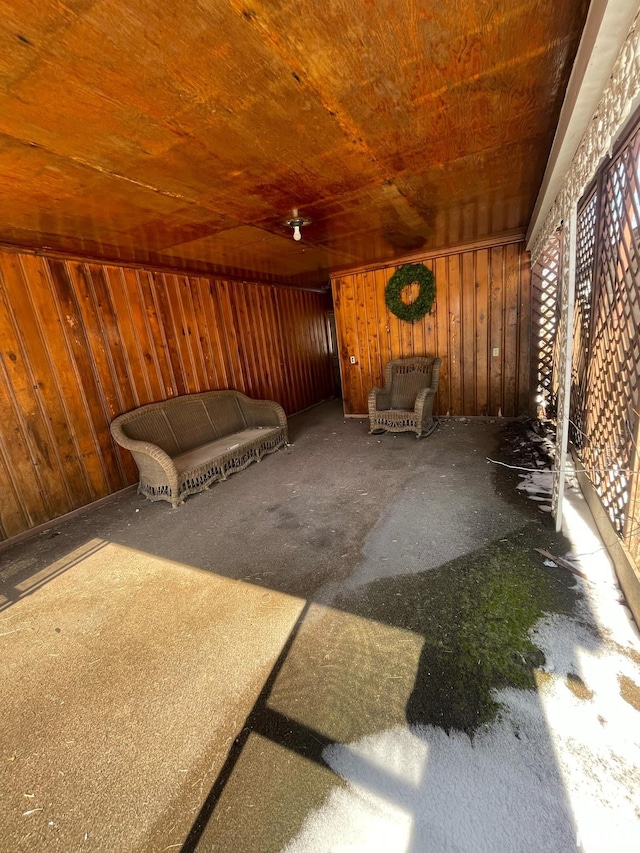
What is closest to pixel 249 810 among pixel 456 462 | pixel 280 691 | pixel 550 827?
pixel 280 691

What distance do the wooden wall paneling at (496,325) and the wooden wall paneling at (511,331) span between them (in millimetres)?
52

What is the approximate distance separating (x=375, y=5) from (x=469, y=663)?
8.04 ft

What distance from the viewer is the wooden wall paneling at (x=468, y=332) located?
4738 millimetres

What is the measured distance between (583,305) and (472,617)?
2804mm

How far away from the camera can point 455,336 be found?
5023 millimetres

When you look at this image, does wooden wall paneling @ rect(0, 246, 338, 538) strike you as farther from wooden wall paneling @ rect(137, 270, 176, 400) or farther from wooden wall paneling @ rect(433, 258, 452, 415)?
wooden wall paneling @ rect(433, 258, 452, 415)

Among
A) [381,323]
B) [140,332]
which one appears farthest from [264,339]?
[140,332]

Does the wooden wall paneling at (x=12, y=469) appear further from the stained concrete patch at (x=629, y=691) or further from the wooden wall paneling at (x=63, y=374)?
the stained concrete patch at (x=629, y=691)

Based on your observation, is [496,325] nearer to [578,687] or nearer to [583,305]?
[583,305]

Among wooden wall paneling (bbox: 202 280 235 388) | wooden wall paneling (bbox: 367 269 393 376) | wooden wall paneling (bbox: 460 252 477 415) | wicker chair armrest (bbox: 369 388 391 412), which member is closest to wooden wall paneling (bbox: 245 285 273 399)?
wooden wall paneling (bbox: 202 280 235 388)

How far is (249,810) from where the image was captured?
1039 millimetres

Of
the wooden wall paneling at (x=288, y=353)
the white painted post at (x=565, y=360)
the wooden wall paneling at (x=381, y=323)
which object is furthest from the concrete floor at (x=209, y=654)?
the wooden wall paneling at (x=288, y=353)

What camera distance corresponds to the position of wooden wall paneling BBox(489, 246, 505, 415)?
4570 millimetres

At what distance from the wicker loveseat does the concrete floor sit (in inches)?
13.0
